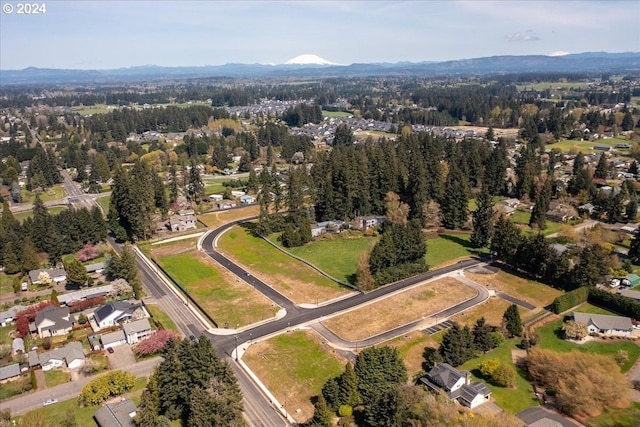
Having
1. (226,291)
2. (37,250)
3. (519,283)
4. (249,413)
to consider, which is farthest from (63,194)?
(519,283)

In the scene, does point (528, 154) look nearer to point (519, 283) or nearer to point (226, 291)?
point (519, 283)

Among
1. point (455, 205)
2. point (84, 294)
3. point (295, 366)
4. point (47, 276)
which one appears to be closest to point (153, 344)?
point (295, 366)

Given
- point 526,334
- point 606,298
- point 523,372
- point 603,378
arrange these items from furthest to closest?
point 606,298
point 526,334
point 523,372
point 603,378

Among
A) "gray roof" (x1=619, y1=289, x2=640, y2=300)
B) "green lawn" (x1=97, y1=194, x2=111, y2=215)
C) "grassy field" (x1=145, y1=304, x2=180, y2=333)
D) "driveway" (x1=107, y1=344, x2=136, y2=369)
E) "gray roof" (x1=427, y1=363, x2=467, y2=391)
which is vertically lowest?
"driveway" (x1=107, y1=344, x2=136, y2=369)

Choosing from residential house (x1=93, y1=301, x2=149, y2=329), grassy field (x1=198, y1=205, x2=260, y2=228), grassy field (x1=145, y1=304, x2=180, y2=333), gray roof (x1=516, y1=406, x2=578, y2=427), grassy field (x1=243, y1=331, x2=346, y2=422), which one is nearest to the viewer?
gray roof (x1=516, y1=406, x2=578, y2=427)

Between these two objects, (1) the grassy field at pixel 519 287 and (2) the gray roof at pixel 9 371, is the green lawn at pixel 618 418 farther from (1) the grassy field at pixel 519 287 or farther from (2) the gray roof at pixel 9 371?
(2) the gray roof at pixel 9 371

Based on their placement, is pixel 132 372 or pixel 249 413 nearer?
pixel 249 413

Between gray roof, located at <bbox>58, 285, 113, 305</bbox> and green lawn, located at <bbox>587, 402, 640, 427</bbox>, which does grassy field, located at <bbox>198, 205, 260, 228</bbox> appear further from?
green lawn, located at <bbox>587, 402, 640, 427</bbox>

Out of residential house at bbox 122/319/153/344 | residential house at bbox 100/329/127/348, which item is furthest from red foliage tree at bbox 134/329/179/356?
residential house at bbox 100/329/127/348
